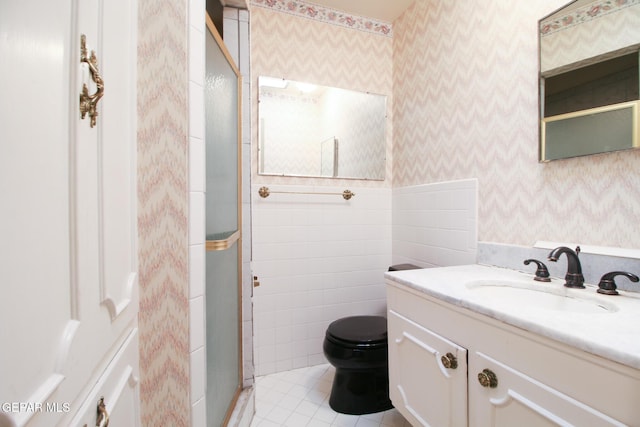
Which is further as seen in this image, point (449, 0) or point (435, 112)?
point (435, 112)

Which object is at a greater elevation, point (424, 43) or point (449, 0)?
point (449, 0)

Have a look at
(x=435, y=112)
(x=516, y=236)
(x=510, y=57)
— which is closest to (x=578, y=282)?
(x=516, y=236)

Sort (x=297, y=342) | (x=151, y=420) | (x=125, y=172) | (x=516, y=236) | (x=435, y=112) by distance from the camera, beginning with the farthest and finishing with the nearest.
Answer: (x=297, y=342) < (x=435, y=112) < (x=516, y=236) < (x=151, y=420) < (x=125, y=172)

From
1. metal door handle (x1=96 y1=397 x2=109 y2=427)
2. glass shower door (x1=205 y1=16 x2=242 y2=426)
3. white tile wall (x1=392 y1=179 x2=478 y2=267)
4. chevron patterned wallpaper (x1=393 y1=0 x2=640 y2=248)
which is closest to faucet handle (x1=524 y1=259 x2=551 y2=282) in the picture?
chevron patterned wallpaper (x1=393 y1=0 x2=640 y2=248)

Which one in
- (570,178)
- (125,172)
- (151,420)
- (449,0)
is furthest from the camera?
(449,0)

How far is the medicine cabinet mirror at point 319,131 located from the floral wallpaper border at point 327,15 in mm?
465

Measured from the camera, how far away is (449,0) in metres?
1.63

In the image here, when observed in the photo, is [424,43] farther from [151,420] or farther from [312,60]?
[151,420]

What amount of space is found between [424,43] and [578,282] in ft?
5.21

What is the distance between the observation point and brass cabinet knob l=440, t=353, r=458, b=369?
91cm

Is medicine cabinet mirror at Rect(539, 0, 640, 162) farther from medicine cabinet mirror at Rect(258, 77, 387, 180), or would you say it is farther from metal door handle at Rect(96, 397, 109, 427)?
metal door handle at Rect(96, 397, 109, 427)

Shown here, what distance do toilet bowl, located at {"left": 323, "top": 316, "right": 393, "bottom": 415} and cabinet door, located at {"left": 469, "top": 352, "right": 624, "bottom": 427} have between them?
0.60 m

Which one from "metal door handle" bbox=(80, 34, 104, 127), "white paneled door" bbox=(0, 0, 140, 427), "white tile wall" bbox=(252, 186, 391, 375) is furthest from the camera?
"white tile wall" bbox=(252, 186, 391, 375)

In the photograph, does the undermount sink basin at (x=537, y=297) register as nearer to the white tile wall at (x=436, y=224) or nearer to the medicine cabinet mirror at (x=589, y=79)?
the white tile wall at (x=436, y=224)
